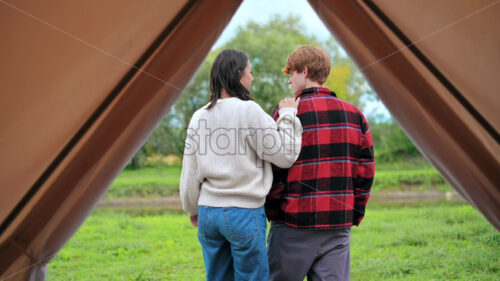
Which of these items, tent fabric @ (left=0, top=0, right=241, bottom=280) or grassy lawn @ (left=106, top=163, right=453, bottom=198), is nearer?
tent fabric @ (left=0, top=0, right=241, bottom=280)

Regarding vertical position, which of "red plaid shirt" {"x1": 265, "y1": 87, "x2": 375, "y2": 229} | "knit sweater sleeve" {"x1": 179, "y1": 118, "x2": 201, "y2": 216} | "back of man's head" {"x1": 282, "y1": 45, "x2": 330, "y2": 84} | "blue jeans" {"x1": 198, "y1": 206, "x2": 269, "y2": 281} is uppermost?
"back of man's head" {"x1": 282, "y1": 45, "x2": 330, "y2": 84}

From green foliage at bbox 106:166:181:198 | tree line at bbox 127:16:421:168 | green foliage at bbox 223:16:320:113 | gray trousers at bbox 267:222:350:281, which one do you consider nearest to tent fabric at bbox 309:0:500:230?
gray trousers at bbox 267:222:350:281

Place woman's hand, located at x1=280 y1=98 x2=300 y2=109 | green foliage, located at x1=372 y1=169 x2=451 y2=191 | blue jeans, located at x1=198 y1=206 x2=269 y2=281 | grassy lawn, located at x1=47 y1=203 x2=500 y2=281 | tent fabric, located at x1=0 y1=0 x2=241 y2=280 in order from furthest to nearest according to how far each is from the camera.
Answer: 1. green foliage, located at x1=372 y1=169 x2=451 y2=191
2. grassy lawn, located at x1=47 y1=203 x2=500 y2=281
3. woman's hand, located at x1=280 y1=98 x2=300 y2=109
4. blue jeans, located at x1=198 y1=206 x2=269 y2=281
5. tent fabric, located at x1=0 y1=0 x2=241 y2=280

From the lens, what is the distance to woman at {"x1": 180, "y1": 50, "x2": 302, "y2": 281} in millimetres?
1562

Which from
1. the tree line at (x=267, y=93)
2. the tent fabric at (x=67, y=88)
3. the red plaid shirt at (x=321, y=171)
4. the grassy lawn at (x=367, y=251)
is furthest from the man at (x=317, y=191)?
the tree line at (x=267, y=93)

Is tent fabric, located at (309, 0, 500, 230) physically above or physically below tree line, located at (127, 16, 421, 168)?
below

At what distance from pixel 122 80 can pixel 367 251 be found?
346cm

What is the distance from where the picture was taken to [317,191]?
1.63 meters

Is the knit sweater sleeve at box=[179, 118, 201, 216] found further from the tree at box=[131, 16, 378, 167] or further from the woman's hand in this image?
the tree at box=[131, 16, 378, 167]

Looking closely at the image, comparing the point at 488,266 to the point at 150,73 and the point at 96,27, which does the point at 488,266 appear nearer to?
the point at 150,73

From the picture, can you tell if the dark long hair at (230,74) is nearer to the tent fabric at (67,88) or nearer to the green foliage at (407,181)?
the tent fabric at (67,88)

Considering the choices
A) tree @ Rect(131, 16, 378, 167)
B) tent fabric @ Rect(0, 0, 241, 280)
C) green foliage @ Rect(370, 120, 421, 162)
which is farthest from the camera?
green foliage @ Rect(370, 120, 421, 162)

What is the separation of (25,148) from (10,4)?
447 millimetres

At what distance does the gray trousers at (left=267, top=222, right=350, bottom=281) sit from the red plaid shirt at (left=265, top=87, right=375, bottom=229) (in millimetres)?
42
